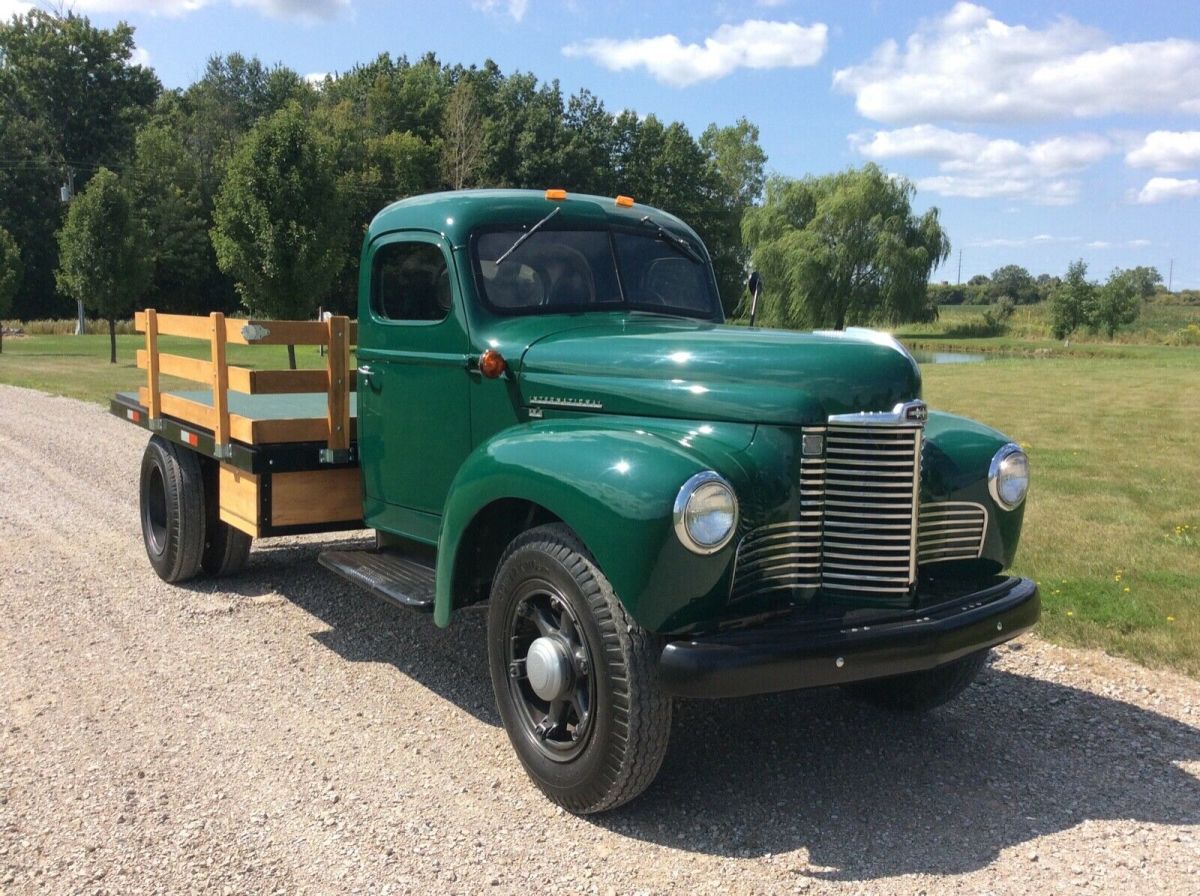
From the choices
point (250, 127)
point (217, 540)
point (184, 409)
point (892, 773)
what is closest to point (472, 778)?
point (892, 773)

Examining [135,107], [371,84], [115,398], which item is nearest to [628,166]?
[371,84]

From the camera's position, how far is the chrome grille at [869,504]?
11.0 ft

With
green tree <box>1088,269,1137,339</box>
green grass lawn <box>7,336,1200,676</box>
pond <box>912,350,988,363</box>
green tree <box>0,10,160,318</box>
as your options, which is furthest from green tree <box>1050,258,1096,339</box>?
green tree <box>0,10,160,318</box>

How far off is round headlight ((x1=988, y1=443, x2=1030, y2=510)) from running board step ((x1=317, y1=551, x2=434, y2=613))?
2.19m

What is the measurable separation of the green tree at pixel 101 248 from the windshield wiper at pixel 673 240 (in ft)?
83.4

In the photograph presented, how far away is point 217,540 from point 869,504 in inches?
170

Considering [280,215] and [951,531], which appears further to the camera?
[280,215]

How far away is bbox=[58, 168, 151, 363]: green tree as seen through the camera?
27.2 metres

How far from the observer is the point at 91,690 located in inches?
176

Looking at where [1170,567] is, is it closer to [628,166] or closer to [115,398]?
[115,398]

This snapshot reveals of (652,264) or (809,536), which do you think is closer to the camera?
(809,536)

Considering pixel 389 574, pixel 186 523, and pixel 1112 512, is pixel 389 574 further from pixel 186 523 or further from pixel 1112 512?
pixel 1112 512

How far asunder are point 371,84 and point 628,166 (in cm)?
1695

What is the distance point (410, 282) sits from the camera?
15.3ft
